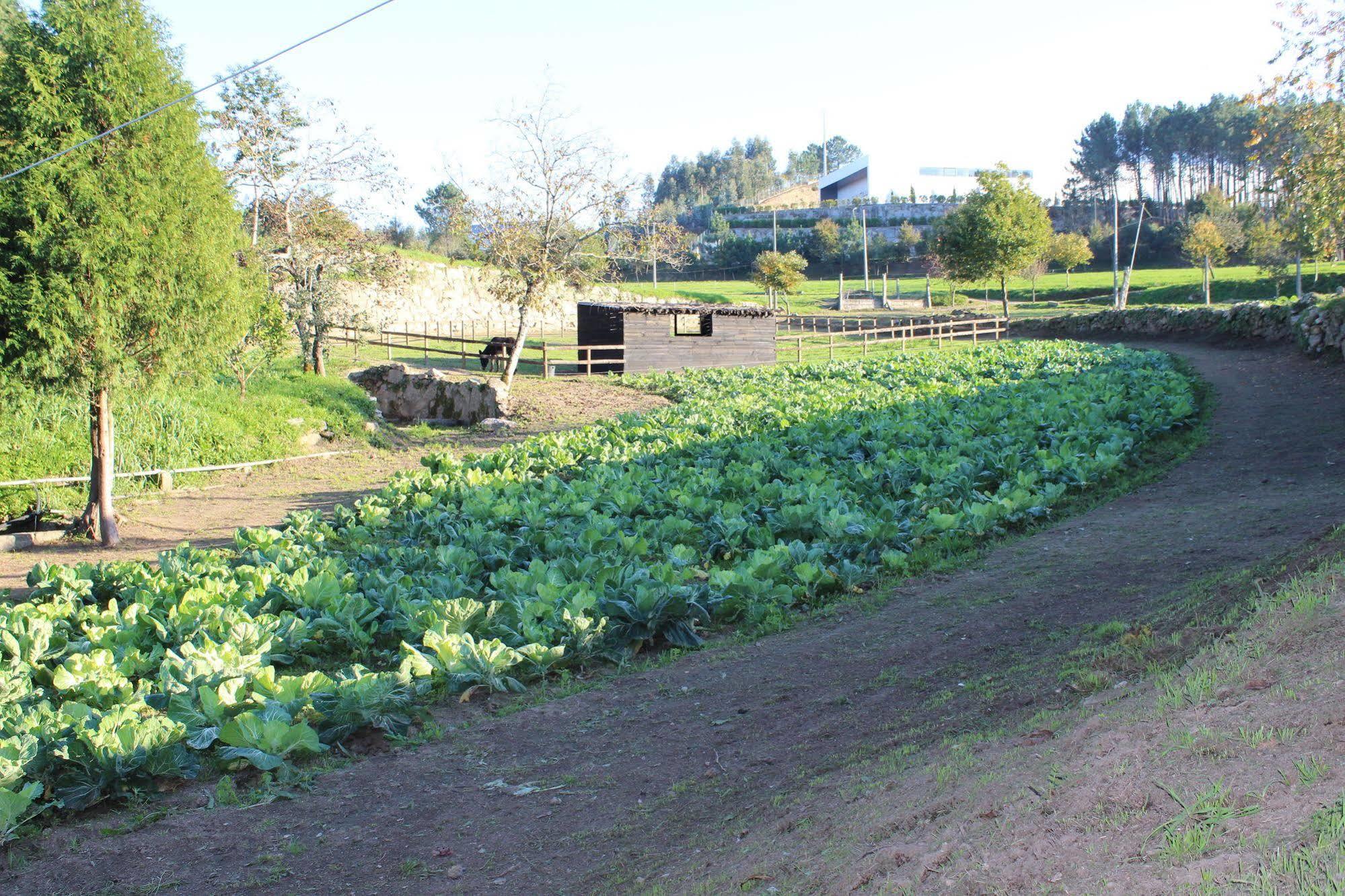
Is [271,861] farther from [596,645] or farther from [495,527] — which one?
[495,527]

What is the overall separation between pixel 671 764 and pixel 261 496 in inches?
499

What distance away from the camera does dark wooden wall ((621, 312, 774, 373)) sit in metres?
35.6

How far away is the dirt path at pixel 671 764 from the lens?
4.32 m

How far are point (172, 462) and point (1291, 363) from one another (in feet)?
84.7

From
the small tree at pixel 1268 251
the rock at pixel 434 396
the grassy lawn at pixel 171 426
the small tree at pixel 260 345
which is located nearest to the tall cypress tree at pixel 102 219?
the grassy lawn at pixel 171 426

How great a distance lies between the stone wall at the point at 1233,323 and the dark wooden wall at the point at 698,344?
14561 millimetres

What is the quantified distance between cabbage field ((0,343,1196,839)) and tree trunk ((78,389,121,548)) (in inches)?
120

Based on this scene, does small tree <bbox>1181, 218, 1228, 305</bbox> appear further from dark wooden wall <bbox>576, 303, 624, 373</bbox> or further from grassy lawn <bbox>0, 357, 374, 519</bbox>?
grassy lawn <bbox>0, 357, 374, 519</bbox>

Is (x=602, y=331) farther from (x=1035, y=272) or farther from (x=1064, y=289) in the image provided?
(x=1035, y=272)

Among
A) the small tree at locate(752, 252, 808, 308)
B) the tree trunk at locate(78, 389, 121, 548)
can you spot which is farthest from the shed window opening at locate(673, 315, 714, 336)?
the tree trunk at locate(78, 389, 121, 548)

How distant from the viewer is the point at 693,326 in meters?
38.2

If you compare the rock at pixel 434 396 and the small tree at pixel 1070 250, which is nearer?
the rock at pixel 434 396

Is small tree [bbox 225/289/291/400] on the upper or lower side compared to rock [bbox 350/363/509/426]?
upper

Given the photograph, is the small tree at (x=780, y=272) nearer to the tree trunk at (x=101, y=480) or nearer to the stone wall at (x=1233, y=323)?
the stone wall at (x=1233, y=323)
